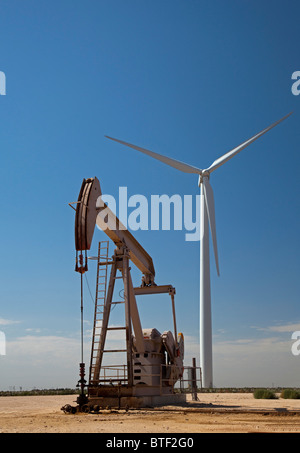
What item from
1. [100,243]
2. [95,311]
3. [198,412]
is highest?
[100,243]

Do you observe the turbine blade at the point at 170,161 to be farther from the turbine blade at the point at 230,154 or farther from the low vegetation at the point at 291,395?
the low vegetation at the point at 291,395

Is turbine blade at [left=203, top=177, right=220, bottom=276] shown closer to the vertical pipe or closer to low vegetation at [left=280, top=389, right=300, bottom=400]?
low vegetation at [left=280, top=389, right=300, bottom=400]

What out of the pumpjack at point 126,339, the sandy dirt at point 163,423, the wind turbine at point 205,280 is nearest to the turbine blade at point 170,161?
the wind turbine at point 205,280

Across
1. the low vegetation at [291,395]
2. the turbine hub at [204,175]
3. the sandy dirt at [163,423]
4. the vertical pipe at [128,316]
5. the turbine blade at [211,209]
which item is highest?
the turbine hub at [204,175]

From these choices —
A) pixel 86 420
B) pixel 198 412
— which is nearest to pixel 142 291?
pixel 198 412

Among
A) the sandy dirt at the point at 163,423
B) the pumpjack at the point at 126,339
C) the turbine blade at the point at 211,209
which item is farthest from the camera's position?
the turbine blade at the point at 211,209

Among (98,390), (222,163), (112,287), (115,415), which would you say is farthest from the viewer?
(222,163)

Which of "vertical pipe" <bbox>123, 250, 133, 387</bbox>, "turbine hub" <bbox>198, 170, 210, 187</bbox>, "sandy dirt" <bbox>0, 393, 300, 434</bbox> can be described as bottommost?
"sandy dirt" <bbox>0, 393, 300, 434</bbox>

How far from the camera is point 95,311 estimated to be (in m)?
15.8

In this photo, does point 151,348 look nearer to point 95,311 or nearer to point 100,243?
point 95,311

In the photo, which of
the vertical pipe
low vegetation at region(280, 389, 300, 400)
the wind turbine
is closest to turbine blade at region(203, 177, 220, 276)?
the wind turbine

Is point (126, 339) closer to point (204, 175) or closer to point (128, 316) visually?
point (128, 316)

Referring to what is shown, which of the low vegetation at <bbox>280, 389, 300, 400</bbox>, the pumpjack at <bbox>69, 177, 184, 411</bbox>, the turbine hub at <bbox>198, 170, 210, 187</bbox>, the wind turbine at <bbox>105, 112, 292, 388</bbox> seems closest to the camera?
the pumpjack at <bbox>69, 177, 184, 411</bbox>
